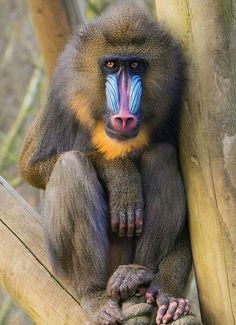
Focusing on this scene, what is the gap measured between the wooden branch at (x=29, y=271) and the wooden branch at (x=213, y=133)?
0.68 m

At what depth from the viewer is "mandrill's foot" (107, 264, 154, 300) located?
4.45 m

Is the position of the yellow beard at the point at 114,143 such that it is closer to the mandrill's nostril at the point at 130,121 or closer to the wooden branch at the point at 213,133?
the mandrill's nostril at the point at 130,121

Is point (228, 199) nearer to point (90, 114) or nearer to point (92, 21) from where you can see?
point (90, 114)

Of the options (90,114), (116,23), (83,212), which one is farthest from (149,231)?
(116,23)

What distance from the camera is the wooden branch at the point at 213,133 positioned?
428 cm

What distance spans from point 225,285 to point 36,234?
1.22 meters

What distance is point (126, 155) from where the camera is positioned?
473 cm

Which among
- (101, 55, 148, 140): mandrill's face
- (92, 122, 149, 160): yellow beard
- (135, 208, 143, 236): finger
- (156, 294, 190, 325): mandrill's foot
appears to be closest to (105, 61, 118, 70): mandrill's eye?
(101, 55, 148, 140): mandrill's face

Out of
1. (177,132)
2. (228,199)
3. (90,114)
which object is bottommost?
(228,199)

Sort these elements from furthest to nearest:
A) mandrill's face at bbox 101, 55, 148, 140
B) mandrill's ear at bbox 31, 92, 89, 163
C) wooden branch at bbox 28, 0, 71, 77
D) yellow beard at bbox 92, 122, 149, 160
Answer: wooden branch at bbox 28, 0, 71, 77 < mandrill's ear at bbox 31, 92, 89, 163 < yellow beard at bbox 92, 122, 149, 160 < mandrill's face at bbox 101, 55, 148, 140

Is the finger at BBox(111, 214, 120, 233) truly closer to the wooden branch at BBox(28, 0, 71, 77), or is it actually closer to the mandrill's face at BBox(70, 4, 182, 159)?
the mandrill's face at BBox(70, 4, 182, 159)

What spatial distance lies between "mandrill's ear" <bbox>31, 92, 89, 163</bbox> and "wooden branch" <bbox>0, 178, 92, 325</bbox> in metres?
0.40

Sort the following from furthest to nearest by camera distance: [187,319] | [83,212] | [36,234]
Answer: [36,234] → [83,212] → [187,319]

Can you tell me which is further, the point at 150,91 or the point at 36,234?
the point at 36,234
